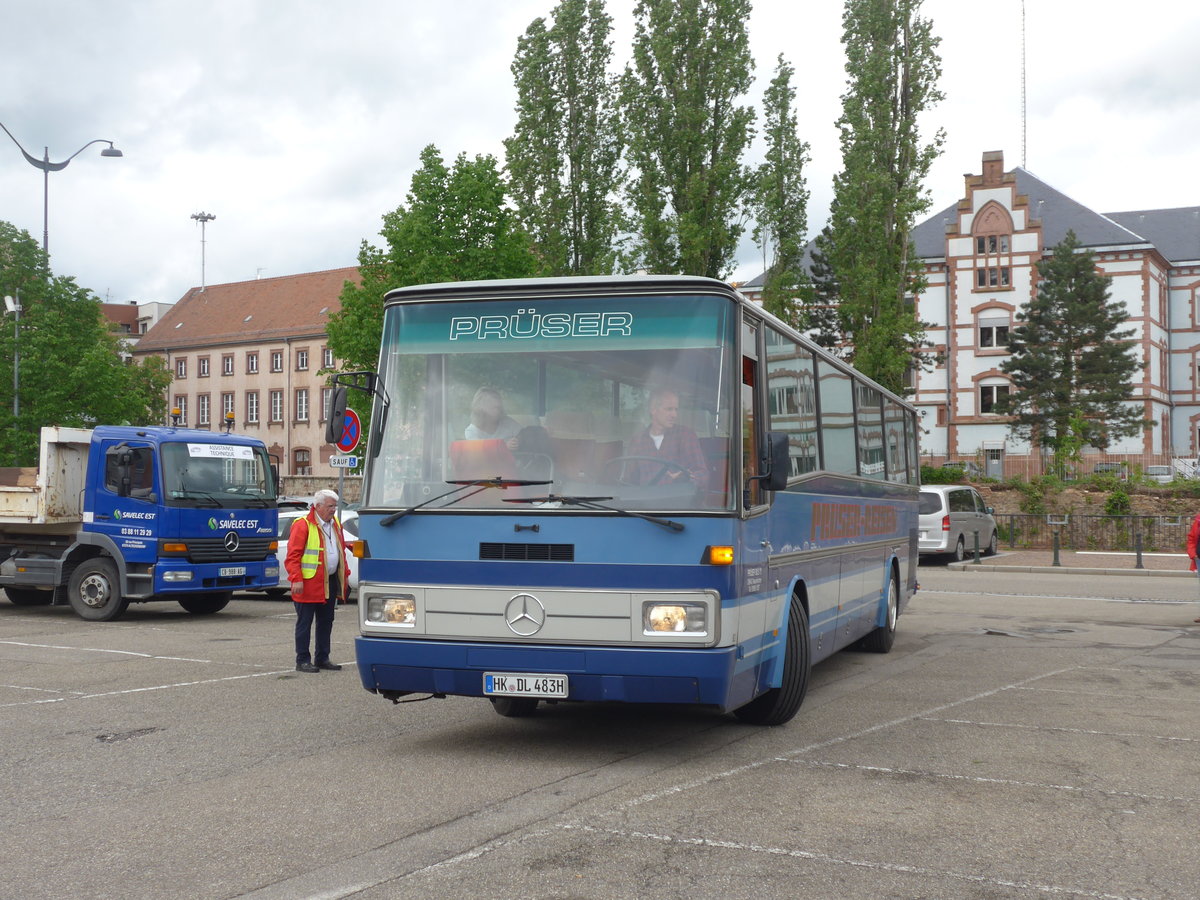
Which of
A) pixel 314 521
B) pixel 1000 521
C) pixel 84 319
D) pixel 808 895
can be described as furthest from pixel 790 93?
pixel 808 895

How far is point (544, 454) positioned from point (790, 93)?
38.5m

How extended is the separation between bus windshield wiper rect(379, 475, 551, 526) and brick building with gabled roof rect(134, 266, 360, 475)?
7375cm

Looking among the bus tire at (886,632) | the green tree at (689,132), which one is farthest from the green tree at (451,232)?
the bus tire at (886,632)

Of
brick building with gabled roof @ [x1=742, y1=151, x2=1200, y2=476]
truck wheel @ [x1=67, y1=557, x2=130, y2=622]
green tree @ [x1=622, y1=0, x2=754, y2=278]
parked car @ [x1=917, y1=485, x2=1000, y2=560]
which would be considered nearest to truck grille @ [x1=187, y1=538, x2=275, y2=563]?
truck wheel @ [x1=67, y1=557, x2=130, y2=622]

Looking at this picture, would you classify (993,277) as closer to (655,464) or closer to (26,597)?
(26,597)

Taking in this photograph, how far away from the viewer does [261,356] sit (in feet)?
287

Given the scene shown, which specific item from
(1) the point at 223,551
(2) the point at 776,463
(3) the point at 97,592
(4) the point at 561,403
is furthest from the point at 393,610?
(3) the point at 97,592

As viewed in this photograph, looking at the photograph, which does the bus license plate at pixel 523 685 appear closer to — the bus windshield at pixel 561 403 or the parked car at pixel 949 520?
the bus windshield at pixel 561 403

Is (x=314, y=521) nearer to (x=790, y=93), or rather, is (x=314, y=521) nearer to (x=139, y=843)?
(x=139, y=843)

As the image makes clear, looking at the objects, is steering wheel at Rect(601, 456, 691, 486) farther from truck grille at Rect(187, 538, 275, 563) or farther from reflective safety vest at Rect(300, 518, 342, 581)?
truck grille at Rect(187, 538, 275, 563)

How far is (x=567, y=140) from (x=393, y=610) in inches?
1394

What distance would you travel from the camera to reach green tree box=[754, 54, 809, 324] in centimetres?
4144

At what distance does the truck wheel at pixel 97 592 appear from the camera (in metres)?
18.4

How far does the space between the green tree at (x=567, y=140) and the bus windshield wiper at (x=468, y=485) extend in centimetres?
3273
